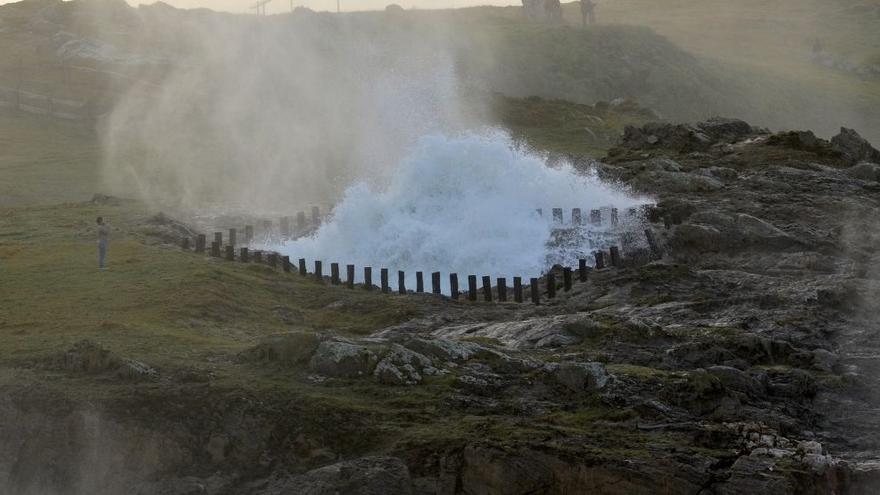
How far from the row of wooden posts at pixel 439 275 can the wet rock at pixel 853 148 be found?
10.5m

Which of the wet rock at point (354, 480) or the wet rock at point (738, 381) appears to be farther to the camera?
the wet rock at point (738, 381)

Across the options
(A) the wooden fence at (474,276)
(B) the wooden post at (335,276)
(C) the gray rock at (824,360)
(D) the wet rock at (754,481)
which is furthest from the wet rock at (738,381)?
(B) the wooden post at (335,276)

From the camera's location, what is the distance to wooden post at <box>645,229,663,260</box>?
109 feet

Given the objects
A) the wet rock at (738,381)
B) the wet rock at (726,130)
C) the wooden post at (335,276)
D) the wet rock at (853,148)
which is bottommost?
the wet rock at (738,381)

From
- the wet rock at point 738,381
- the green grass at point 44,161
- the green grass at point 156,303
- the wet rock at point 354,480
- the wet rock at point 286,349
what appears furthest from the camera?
the green grass at point 44,161

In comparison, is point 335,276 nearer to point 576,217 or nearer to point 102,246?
point 102,246

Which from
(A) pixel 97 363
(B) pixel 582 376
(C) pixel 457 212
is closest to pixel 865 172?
(C) pixel 457 212

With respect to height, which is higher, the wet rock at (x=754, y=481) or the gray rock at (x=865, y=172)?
the gray rock at (x=865, y=172)

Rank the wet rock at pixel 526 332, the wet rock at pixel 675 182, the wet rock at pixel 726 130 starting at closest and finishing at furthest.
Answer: the wet rock at pixel 526 332, the wet rock at pixel 675 182, the wet rock at pixel 726 130

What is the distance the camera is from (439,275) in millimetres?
31219

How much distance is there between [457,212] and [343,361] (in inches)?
648

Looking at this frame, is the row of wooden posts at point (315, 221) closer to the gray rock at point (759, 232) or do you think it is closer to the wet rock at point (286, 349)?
the gray rock at point (759, 232)

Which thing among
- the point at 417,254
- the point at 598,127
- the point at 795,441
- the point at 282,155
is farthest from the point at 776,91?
the point at 795,441

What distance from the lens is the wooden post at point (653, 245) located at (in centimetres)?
3319
